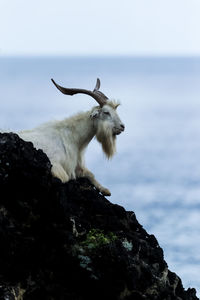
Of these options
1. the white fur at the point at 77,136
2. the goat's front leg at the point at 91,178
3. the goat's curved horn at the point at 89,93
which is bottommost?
the goat's front leg at the point at 91,178

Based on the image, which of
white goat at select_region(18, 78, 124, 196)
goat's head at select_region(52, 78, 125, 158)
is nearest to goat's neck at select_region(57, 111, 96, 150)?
white goat at select_region(18, 78, 124, 196)

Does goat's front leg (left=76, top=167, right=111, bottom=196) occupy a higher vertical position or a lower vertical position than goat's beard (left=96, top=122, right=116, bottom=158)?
lower

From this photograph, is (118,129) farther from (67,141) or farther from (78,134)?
(67,141)

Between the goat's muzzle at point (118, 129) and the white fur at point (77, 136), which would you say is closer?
the white fur at point (77, 136)

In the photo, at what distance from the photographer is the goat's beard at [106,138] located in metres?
13.8

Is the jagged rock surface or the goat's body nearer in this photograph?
the jagged rock surface

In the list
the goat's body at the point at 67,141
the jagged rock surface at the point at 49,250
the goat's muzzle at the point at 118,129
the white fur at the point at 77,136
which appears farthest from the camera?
the goat's muzzle at the point at 118,129

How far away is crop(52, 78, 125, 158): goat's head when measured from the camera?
13781 mm

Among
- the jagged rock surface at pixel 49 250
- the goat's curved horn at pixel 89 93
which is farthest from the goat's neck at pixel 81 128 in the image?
the jagged rock surface at pixel 49 250

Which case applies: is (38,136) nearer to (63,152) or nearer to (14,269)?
(63,152)

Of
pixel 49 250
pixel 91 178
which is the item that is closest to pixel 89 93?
pixel 91 178

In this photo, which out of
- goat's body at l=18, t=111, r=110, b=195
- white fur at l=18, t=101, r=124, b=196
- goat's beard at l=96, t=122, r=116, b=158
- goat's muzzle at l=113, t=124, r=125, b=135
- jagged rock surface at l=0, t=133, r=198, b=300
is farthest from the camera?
goat's muzzle at l=113, t=124, r=125, b=135

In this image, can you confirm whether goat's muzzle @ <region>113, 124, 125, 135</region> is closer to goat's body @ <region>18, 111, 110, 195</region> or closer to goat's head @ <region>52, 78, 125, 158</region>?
goat's head @ <region>52, 78, 125, 158</region>

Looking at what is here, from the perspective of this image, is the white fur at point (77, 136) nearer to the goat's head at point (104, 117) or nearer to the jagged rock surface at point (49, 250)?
the goat's head at point (104, 117)
